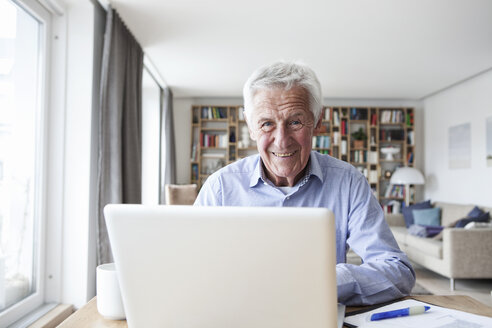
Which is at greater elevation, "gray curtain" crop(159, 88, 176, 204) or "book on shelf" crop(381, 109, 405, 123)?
"book on shelf" crop(381, 109, 405, 123)

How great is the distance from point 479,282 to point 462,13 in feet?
9.66

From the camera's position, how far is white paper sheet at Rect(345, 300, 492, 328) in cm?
82

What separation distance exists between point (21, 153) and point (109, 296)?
200 centimetres

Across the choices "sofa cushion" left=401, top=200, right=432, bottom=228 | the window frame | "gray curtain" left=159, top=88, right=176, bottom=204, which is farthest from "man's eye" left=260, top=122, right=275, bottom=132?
"sofa cushion" left=401, top=200, right=432, bottom=228

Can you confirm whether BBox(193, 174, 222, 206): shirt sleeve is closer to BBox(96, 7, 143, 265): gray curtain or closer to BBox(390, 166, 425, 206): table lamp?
BBox(96, 7, 143, 265): gray curtain

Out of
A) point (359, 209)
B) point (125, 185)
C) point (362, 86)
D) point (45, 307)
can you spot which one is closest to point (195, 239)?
point (359, 209)

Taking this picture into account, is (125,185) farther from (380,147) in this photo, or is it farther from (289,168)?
(380,147)

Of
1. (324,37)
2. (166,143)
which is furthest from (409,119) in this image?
(166,143)

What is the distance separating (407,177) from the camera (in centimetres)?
688

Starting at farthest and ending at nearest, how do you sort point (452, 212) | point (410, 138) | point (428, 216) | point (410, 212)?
point (410, 138) → point (410, 212) → point (428, 216) → point (452, 212)

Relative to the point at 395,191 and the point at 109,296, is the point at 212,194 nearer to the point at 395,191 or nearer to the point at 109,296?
the point at 109,296

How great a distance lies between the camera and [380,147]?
25.4 ft

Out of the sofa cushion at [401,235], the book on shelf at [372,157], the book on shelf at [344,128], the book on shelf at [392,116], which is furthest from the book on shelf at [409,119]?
the sofa cushion at [401,235]

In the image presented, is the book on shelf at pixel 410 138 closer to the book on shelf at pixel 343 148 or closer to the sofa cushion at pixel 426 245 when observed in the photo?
the book on shelf at pixel 343 148
